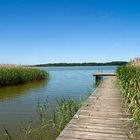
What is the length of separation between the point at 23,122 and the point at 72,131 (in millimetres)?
3726

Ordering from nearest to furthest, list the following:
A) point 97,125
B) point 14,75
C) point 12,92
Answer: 1. point 97,125
2. point 12,92
3. point 14,75

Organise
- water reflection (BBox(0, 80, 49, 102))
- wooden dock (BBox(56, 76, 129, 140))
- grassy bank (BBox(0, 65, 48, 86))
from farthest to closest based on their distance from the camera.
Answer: grassy bank (BBox(0, 65, 48, 86)), water reflection (BBox(0, 80, 49, 102)), wooden dock (BBox(56, 76, 129, 140))

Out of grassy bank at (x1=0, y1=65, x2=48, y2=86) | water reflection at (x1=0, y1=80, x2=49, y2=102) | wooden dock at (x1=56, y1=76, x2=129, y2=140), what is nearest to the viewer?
wooden dock at (x1=56, y1=76, x2=129, y2=140)

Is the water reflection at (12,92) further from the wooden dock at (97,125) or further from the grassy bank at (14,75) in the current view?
the wooden dock at (97,125)

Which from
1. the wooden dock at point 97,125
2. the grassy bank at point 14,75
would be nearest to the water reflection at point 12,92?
the grassy bank at point 14,75

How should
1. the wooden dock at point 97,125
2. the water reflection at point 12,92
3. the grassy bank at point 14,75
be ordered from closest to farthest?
the wooden dock at point 97,125 < the water reflection at point 12,92 < the grassy bank at point 14,75

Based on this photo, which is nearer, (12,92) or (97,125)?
(97,125)

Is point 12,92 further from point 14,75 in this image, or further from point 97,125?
point 97,125

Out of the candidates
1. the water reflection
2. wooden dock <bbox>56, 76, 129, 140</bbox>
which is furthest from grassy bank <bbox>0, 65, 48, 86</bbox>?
wooden dock <bbox>56, 76, 129, 140</bbox>

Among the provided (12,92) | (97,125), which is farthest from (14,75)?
(97,125)

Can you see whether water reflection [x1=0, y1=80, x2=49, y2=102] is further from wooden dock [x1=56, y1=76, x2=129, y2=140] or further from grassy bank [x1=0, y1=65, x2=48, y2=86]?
wooden dock [x1=56, y1=76, x2=129, y2=140]

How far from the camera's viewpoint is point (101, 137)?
21.5ft

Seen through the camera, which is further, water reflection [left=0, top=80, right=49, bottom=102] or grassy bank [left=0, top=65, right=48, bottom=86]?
grassy bank [left=0, top=65, right=48, bottom=86]

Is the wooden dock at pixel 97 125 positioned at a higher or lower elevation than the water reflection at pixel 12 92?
higher
